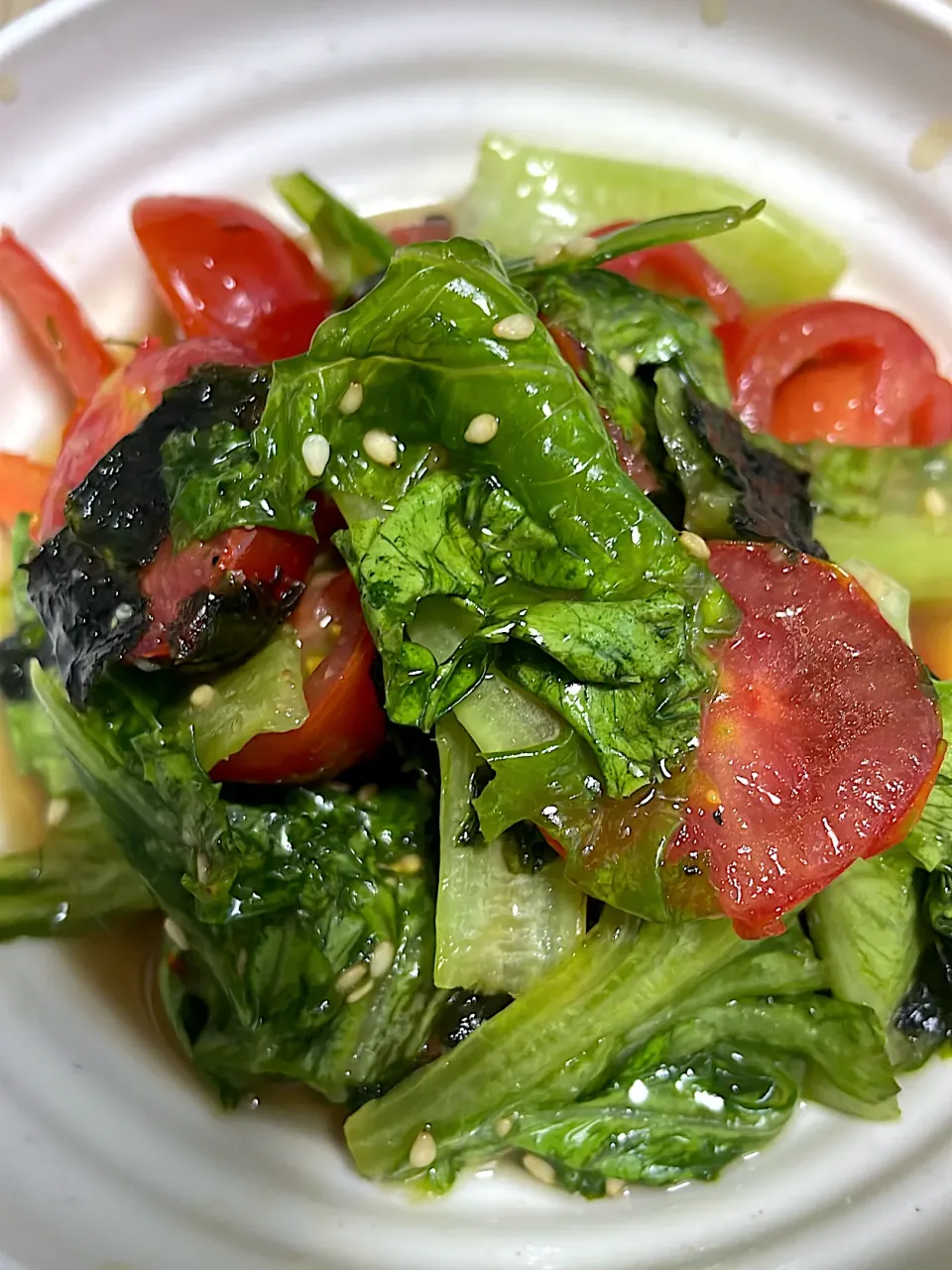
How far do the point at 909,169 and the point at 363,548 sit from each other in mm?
1742

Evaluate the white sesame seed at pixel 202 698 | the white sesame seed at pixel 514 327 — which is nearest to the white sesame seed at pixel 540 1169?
the white sesame seed at pixel 202 698

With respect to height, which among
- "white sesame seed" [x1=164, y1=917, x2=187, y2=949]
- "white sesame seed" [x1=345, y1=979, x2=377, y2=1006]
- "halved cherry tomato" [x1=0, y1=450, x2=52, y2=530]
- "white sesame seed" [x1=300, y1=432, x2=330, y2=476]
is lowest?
"white sesame seed" [x1=164, y1=917, x2=187, y2=949]

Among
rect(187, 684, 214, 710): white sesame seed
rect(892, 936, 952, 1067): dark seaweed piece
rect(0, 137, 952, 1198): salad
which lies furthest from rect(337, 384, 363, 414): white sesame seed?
rect(892, 936, 952, 1067): dark seaweed piece

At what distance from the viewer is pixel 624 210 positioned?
7.90 feet

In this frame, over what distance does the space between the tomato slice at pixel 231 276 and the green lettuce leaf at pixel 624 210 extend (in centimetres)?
48

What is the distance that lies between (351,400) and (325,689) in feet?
1.47

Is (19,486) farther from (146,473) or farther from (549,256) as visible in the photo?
(549,256)

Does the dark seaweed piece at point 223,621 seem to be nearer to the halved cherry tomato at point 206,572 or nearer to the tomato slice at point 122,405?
the halved cherry tomato at point 206,572

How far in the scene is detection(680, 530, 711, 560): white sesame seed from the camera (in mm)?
1575

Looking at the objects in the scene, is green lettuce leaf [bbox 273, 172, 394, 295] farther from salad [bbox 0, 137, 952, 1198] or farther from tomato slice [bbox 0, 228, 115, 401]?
tomato slice [bbox 0, 228, 115, 401]

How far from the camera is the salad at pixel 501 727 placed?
A: 1489 millimetres

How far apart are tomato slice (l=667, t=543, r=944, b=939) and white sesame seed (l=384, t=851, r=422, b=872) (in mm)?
461

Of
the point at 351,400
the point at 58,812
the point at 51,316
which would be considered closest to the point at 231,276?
the point at 51,316

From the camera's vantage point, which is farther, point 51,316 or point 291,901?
point 51,316
